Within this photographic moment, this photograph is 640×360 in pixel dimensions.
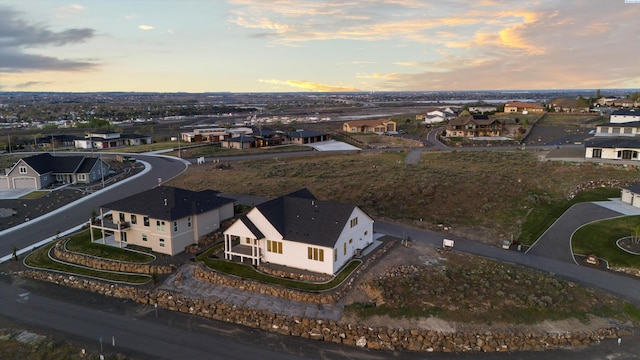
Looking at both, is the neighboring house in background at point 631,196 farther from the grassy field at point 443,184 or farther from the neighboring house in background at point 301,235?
the neighboring house in background at point 301,235

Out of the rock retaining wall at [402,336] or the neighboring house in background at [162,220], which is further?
the neighboring house in background at [162,220]

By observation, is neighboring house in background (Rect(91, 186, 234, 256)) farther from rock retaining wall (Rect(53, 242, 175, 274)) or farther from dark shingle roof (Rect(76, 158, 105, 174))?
dark shingle roof (Rect(76, 158, 105, 174))

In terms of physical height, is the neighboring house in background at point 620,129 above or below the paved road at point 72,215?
above

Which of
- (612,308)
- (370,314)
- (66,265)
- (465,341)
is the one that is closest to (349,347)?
(370,314)

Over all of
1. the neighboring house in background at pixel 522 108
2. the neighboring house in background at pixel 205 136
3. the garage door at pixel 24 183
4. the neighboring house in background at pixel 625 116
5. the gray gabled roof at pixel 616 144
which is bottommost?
the garage door at pixel 24 183

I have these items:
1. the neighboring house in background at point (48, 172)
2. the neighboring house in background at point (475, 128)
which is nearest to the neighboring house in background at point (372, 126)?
the neighboring house in background at point (475, 128)

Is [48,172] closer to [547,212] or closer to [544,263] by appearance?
[544,263]

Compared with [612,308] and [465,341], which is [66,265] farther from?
[612,308]
